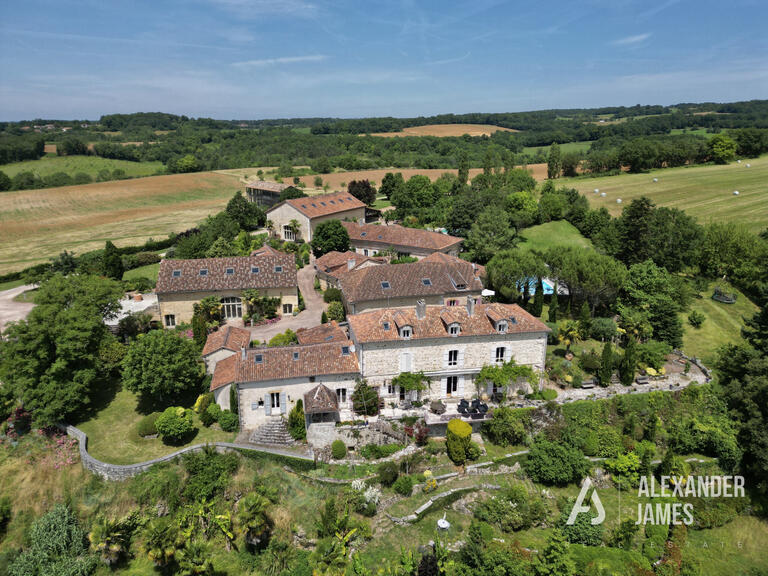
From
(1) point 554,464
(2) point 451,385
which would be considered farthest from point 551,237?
(1) point 554,464

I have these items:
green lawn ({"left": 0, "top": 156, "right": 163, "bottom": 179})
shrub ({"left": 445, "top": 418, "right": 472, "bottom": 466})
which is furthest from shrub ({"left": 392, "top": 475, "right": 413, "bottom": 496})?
green lawn ({"left": 0, "top": 156, "right": 163, "bottom": 179})

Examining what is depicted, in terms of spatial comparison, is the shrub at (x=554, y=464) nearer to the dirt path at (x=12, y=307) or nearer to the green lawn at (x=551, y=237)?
the green lawn at (x=551, y=237)

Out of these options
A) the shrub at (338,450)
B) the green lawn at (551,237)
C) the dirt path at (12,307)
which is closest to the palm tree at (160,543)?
the shrub at (338,450)

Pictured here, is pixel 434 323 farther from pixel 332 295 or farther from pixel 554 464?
pixel 332 295

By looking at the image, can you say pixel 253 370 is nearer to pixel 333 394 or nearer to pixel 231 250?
pixel 333 394

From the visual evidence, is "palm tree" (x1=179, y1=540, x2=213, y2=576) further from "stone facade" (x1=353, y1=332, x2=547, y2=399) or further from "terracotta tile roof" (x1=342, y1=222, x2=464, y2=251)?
"terracotta tile roof" (x1=342, y1=222, x2=464, y2=251)
